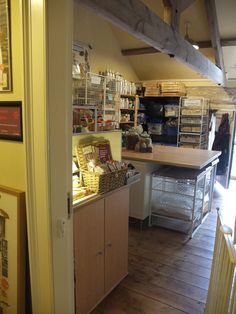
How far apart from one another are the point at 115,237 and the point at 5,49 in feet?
5.04

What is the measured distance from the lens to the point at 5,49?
1290 mm

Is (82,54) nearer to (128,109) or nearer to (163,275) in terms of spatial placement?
(128,109)

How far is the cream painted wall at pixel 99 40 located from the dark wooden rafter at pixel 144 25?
207 cm

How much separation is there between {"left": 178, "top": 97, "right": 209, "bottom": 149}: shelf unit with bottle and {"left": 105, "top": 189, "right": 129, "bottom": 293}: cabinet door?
12.7 feet

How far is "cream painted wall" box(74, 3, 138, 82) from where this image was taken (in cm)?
466

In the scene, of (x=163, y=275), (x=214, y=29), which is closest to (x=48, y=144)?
(x=163, y=275)

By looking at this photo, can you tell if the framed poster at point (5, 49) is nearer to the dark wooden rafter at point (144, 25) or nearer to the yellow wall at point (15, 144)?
the yellow wall at point (15, 144)

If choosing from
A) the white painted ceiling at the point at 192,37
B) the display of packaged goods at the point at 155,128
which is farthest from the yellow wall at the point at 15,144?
→ the display of packaged goods at the point at 155,128

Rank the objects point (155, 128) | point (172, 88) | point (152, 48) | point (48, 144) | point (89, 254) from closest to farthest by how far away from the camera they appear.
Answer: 1. point (48, 144)
2. point (89, 254)
3. point (152, 48)
4. point (172, 88)
5. point (155, 128)

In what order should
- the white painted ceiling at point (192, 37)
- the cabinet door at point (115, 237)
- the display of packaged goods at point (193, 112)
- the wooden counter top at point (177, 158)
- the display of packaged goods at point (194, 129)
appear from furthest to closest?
the display of packaged goods at point (194, 129) → the display of packaged goods at point (193, 112) → the white painted ceiling at point (192, 37) → the wooden counter top at point (177, 158) → the cabinet door at point (115, 237)

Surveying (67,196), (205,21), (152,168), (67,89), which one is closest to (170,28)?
(152,168)

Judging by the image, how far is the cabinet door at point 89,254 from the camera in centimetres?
172

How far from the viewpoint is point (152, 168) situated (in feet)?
10.9

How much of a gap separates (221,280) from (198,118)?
4.62 meters
